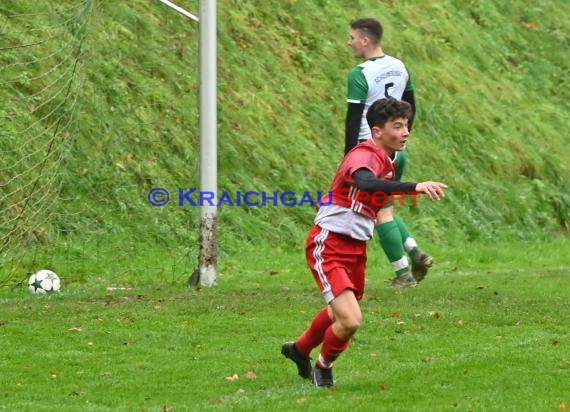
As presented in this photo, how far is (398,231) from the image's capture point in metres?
12.3

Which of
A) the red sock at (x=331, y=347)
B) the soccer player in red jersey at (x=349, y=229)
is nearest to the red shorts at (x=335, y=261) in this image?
the soccer player in red jersey at (x=349, y=229)

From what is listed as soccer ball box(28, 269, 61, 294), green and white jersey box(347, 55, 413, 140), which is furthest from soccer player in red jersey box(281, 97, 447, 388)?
soccer ball box(28, 269, 61, 294)

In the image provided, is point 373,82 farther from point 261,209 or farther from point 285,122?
point 285,122

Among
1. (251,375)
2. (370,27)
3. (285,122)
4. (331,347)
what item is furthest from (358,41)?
(285,122)

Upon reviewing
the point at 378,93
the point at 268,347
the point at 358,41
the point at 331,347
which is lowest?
the point at 268,347

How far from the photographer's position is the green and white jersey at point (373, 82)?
39.1 feet

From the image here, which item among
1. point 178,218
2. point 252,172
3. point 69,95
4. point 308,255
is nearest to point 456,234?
point 252,172

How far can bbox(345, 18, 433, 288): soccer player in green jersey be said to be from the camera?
39.0ft

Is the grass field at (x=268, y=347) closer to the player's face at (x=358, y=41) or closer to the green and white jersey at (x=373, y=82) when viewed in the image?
the green and white jersey at (x=373, y=82)

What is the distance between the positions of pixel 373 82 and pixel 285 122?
8.63m

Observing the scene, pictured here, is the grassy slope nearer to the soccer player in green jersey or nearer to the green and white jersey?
the soccer player in green jersey

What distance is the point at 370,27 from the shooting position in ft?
39.4

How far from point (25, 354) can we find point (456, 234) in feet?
38.3

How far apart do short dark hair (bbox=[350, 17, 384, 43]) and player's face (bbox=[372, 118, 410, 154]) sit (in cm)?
396
